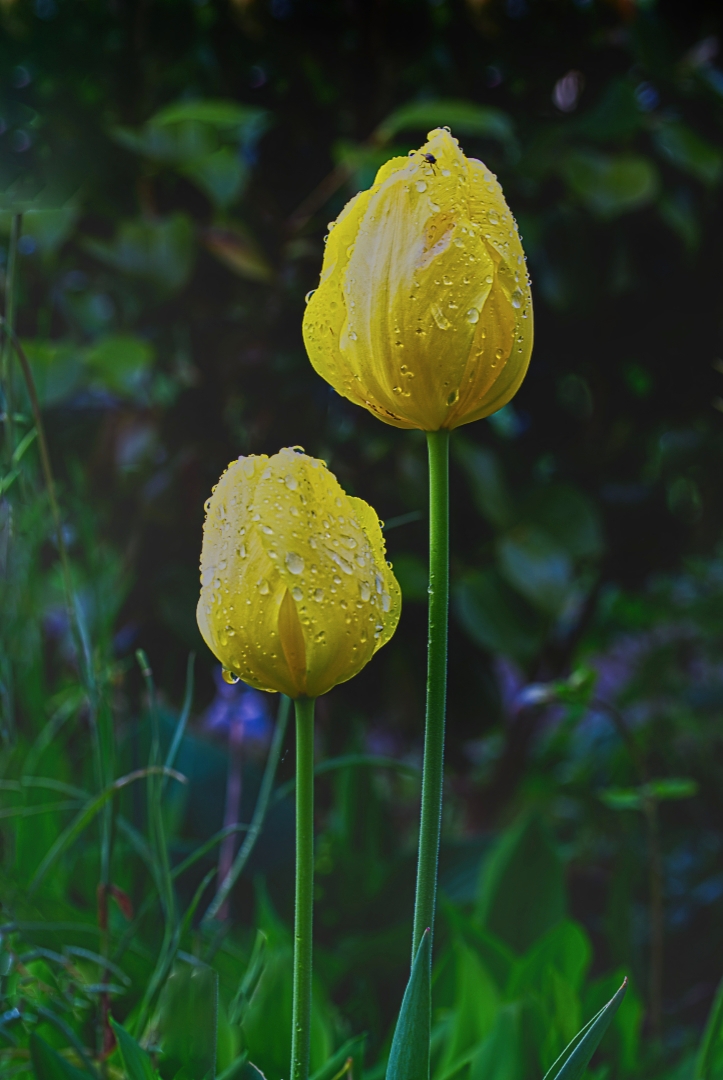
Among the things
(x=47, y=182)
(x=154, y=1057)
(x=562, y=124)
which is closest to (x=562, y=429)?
(x=562, y=124)

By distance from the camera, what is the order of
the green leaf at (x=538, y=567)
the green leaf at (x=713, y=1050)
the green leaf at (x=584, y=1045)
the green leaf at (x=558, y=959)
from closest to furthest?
1. the green leaf at (x=584, y=1045)
2. the green leaf at (x=713, y=1050)
3. the green leaf at (x=558, y=959)
4. the green leaf at (x=538, y=567)

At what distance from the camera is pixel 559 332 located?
2.69 feet

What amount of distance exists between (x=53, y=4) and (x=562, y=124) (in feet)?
1.43

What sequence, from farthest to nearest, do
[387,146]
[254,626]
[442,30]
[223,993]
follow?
1. [442,30]
2. [387,146]
3. [223,993]
4. [254,626]

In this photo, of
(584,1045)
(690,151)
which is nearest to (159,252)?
(690,151)

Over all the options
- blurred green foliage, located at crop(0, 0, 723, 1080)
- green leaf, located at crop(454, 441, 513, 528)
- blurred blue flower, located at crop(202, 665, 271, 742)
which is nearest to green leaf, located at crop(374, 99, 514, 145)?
blurred green foliage, located at crop(0, 0, 723, 1080)

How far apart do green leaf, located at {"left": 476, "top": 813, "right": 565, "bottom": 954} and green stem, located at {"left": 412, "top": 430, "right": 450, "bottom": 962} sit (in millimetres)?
388

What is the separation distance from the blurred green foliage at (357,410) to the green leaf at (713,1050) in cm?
22

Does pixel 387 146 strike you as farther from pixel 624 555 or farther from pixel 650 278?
pixel 624 555

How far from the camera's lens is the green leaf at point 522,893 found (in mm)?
593

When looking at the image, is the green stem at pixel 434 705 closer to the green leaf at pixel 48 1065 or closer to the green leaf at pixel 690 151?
the green leaf at pixel 48 1065

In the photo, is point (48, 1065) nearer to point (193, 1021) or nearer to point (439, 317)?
point (193, 1021)

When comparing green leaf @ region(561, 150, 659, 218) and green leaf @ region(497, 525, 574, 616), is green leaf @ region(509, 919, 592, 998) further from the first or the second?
green leaf @ region(561, 150, 659, 218)

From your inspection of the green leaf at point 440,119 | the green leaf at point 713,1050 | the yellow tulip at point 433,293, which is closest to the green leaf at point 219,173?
the green leaf at point 440,119
